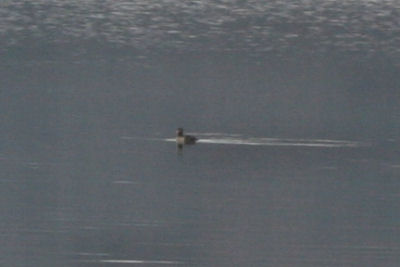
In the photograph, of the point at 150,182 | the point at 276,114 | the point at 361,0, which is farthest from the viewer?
the point at 361,0

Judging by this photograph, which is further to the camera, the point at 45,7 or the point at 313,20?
the point at 45,7

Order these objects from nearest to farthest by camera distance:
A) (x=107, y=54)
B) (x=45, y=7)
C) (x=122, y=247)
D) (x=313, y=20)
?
(x=122, y=247) → (x=107, y=54) → (x=313, y=20) → (x=45, y=7)

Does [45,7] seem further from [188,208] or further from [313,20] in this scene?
[188,208]

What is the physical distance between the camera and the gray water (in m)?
18.0

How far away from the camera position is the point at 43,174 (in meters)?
22.5

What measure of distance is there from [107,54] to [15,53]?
3427 mm

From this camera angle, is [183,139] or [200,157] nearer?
[200,157]

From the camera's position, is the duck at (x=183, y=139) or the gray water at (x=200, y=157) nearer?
the gray water at (x=200, y=157)

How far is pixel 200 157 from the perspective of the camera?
80.4 feet

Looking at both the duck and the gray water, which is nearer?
the gray water

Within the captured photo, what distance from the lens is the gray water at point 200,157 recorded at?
1797cm

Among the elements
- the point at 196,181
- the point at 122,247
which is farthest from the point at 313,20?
the point at 122,247

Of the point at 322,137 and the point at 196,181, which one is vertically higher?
the point at 196,181

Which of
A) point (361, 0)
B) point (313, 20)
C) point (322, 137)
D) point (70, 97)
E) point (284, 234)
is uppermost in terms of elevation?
point (284, 234)
